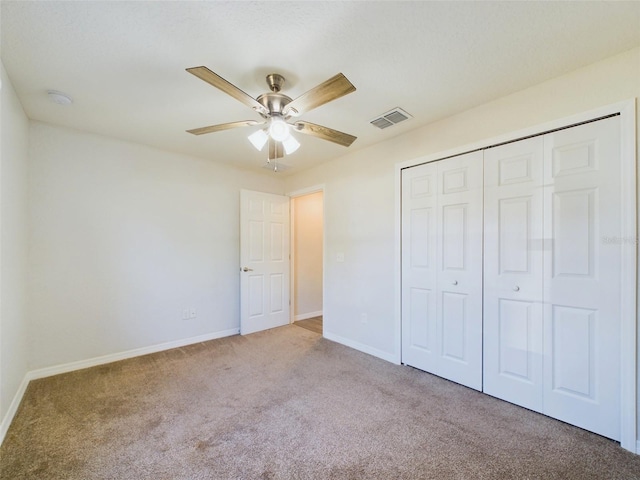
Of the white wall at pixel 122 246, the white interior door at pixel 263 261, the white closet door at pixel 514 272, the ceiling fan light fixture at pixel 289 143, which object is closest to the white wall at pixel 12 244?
the white wall at pixel 122 246

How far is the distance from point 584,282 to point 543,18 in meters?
1.64

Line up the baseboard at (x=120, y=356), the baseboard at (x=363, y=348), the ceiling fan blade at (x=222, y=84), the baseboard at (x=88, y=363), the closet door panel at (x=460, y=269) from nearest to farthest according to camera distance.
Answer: the ceiling fan blade at (x=222, y=84)
the baseboard at (x=88, y=363)
the closet door panel at (x=460, y=269)
the baseboard at (x=120, y=356)
the baseboard at (x=363, y=348)

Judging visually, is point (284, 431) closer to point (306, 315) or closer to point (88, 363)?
point (88, 363)

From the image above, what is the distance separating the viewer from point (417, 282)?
2.86 meters

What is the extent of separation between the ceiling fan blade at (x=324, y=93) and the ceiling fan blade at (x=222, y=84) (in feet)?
0.78

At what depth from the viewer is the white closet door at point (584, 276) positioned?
5.87ft

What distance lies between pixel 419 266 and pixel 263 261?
7.71 ft

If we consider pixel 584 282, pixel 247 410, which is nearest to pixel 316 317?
pixel 247 410

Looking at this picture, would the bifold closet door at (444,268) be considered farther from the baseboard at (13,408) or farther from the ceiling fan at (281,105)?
the baseboard at (13,408)

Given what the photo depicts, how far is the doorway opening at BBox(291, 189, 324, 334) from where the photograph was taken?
15.5 feet

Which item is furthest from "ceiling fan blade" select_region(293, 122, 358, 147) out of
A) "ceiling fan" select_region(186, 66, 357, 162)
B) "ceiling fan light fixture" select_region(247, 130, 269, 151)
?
"ceiling fan light fixture" select_region(247, 130, 269, 151)

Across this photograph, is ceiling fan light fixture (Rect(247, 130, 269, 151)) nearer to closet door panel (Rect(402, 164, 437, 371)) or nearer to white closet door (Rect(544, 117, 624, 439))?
closet door panel (Rect(402, 164, 437, 371))

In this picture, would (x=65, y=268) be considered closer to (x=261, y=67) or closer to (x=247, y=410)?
(x=247, y=410)

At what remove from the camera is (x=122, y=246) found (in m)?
3.15
